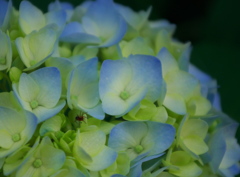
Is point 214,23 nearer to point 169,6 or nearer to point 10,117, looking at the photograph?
point 169,6

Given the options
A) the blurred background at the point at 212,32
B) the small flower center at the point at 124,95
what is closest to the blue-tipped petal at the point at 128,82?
the small flower center at the point at 124,95

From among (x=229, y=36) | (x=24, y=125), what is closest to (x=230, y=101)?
(x=229, y=36)

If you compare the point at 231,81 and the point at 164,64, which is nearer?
the point at 164,64

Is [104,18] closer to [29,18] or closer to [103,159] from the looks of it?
[29,18]

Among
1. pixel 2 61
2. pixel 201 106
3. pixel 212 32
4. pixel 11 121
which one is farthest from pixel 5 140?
pixel 212 32

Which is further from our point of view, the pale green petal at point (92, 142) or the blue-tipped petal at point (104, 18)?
the blue-tipped petal at point (104, 18)

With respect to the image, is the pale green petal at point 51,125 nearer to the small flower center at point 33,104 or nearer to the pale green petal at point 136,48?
the small flower center at point 33,104

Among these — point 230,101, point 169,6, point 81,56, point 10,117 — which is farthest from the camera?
point 169,6

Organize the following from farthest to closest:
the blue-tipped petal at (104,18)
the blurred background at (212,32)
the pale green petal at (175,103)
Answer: the blurred background at (212,32)
the blue-tipped petal at (104,18)
the pale green petal at (175,103)
